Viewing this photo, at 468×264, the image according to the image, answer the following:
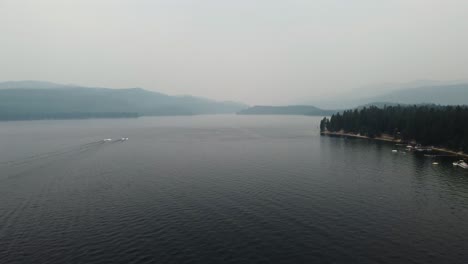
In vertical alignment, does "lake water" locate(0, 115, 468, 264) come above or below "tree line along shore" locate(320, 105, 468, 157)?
below

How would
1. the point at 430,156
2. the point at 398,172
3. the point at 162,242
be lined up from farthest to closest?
the point at 430,156 < the point at 398,172 < the point at 162,242

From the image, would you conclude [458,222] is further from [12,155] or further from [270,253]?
[12,155]

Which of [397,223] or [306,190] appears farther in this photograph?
[306,190]

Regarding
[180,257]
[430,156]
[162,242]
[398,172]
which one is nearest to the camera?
[180,257]

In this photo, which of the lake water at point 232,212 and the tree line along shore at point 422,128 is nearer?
the lake water at point 232,212

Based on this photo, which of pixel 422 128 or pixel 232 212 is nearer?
pixel 232 212

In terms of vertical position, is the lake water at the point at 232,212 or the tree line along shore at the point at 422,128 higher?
the tree line along shore at the point at 422,128

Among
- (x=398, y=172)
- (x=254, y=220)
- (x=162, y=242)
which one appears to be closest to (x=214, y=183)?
(x=254, y=220)

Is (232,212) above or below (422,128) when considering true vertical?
below
